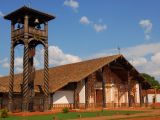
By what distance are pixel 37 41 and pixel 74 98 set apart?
909 cm

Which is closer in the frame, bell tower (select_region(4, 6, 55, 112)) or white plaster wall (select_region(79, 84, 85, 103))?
bell tower (select_region(4, 6, 55, 112))

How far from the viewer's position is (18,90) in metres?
41.4

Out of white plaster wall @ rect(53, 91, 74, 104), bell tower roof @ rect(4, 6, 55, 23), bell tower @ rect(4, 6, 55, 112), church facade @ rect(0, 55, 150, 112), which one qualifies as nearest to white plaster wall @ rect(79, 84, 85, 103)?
church facade @ rect(0, 55, 150, 112)

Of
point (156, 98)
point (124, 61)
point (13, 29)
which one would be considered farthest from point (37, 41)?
point (156, 98)

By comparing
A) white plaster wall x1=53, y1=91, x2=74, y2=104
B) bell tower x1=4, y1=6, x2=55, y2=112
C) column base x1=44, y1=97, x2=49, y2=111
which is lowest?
column base x1=44, y1=97, x2=49, y2=111

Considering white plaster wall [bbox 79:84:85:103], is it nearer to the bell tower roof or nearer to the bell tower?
the bell tower

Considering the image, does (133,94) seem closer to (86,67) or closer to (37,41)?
(86,67)

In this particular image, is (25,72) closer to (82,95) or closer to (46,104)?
(46,104)

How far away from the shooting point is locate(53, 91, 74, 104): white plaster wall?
41.4m

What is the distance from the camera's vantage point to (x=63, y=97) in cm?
4203

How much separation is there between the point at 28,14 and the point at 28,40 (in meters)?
3.14

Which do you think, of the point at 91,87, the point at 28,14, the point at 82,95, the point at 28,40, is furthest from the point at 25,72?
the point at 91,87

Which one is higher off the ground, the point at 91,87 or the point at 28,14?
the point at 28,14

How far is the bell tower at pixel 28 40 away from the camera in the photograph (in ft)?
123
